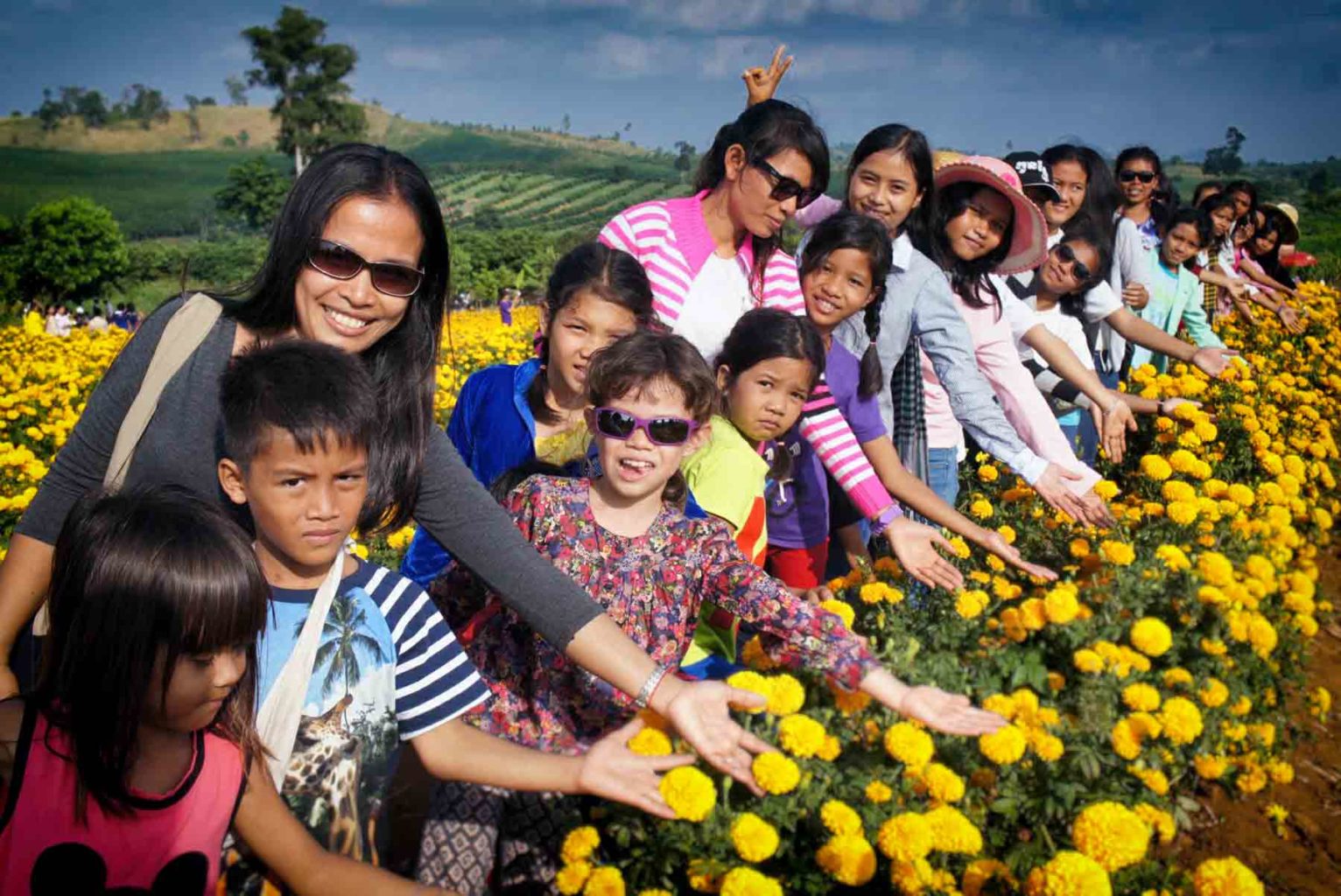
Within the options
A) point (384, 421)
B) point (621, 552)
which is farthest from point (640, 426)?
point (384, 421)

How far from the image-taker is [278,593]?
1748 mm

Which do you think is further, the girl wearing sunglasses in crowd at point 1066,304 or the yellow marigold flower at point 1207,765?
the girl wearing sunglasses in crowd at point 1066,304

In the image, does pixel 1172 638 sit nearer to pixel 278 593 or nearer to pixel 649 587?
pixel 649 587

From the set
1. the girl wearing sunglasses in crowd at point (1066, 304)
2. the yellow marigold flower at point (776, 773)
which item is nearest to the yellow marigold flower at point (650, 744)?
the yellow marigold flower at point (776, 773)

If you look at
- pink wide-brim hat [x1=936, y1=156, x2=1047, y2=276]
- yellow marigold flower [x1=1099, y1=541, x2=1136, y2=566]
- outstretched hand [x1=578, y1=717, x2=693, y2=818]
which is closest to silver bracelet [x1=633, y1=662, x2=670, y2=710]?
outstretched hand [x1=578, y1=717, x2=693, y2=818]

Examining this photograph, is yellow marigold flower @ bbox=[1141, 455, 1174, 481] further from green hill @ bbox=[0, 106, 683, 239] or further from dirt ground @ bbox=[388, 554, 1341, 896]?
green hill @ bbox=[0, 106, 683, 239]

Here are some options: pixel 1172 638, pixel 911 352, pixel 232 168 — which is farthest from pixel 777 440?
pixel 232 168

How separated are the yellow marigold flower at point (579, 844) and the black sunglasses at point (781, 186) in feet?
6.71

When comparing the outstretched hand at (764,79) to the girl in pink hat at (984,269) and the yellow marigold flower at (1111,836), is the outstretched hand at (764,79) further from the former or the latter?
the yellow marigold flower at (1111,836)

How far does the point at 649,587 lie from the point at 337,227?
1.02 metres

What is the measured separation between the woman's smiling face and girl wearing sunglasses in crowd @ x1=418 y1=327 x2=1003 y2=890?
549 mm

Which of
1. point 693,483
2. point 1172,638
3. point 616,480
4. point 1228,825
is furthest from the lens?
point 1228,825

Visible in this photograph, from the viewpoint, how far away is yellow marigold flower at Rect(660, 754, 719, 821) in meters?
1.53

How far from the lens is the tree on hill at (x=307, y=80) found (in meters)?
69.8
